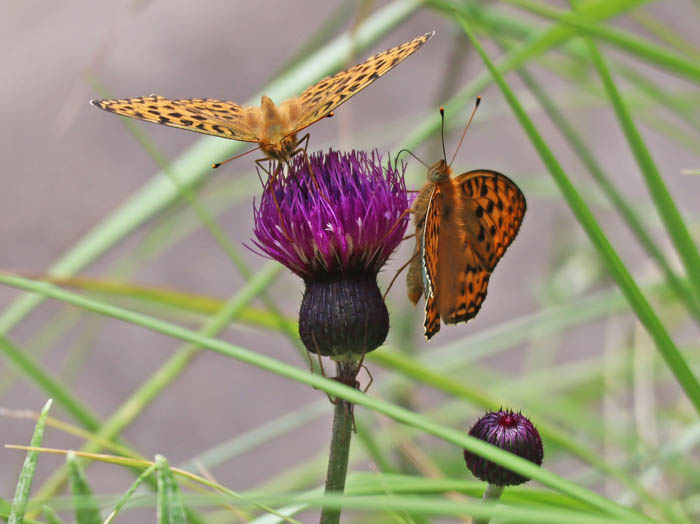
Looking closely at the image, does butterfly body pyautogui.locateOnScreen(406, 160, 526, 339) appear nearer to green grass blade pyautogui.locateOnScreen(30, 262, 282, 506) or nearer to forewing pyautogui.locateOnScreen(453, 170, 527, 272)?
forewing pyautogui.locateOnScreen(453, 170, 527, 272)

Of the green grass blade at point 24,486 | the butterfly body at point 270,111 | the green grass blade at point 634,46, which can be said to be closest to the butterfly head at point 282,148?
the butterfly body at point 270,111

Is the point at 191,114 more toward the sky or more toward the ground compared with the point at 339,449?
more toward the sky

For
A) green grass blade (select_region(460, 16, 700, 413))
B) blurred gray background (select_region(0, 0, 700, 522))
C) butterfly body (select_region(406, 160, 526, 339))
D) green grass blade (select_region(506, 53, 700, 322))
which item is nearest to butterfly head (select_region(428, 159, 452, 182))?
butterfly body (select_region(406, 160, 526, 339))

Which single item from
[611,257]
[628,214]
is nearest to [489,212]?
[628,214]

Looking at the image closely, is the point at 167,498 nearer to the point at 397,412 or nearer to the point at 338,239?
the point at 397,412

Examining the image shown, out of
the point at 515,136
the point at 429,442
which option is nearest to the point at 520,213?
the point at 429,442

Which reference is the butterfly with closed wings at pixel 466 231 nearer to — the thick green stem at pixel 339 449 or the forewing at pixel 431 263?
the forewing at pixel 431 263
